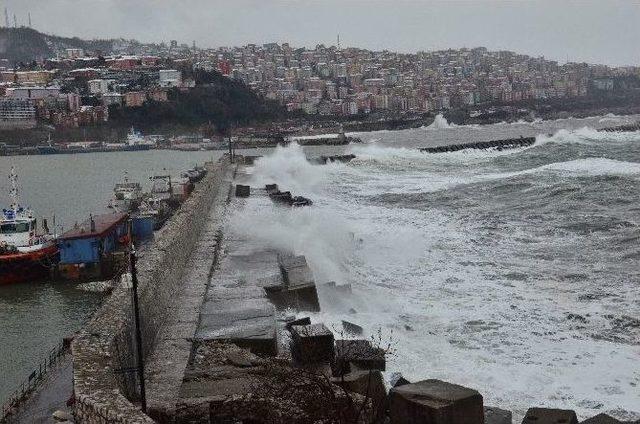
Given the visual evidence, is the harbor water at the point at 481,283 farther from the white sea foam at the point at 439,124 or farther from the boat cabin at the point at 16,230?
the white sea foam at the point at 439,124

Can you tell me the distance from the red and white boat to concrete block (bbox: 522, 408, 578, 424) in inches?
642

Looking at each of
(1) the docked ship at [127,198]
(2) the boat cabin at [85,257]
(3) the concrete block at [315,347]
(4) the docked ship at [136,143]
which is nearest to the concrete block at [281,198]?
(2) the boat cabin at [85,257]

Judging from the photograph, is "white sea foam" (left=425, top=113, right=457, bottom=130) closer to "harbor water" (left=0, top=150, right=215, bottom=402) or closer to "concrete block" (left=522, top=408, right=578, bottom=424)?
"harbor water" (left=0, top=150, right=215, bottom=402)

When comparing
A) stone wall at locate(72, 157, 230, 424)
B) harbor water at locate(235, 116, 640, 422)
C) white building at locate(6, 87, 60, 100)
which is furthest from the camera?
white building at locate(6, 87, 60, 100)

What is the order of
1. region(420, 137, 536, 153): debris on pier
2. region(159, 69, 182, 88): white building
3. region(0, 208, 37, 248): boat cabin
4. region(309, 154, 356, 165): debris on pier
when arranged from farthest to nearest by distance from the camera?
region(159, 69, 182, 88): white building < region(420, 137, 536, 153): debris on pier < region(309, 154, 356, 165): debris on pier < region(0, 208, 37, 248): boat cabin

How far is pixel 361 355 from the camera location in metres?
7.16

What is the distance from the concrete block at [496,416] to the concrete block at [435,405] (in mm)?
665

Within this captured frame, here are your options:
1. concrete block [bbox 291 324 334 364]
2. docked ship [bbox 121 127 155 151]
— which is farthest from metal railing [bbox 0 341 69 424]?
docked ship [bbox 121 127 155 151]

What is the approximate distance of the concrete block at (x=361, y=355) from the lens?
705 centimetres

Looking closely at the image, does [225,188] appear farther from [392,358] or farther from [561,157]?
[561,157]

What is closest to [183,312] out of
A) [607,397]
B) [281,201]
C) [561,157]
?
[607,397]

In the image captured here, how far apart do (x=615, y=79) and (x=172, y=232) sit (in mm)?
178976

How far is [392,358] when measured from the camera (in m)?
8.30

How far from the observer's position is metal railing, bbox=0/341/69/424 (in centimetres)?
853
